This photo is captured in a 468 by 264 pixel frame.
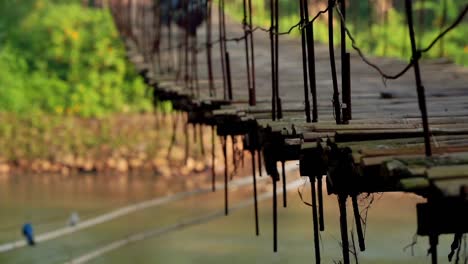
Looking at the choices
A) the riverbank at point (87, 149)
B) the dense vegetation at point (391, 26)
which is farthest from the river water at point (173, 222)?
the dense vegetation at point (391, 26)

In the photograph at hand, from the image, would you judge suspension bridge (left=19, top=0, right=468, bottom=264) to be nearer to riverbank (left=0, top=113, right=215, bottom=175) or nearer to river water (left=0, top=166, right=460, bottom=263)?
river water (left=0, top=166, right=460, bottom=263)

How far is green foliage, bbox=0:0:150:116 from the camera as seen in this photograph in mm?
20250

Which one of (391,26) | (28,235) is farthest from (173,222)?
(391,26)

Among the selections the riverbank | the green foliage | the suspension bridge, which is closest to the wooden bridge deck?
the suspension bridge

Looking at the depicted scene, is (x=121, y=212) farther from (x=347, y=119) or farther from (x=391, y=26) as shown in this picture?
(x=347, y=119)

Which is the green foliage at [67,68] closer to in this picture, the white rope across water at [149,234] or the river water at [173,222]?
the river water at [173,222]

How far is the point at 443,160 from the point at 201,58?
696cm

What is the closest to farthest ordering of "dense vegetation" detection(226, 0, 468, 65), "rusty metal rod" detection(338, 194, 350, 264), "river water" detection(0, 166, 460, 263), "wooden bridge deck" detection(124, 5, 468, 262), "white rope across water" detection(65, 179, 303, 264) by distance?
1. "wooden bridge deck" detection(124, 5, 468, 262)
2. "rusty metal rod" detection(338, 194, 350, 264)
3. "white rope across water" detection(65, 179, 303, 264)
4. "river water" detection(0, 166, 460, 263)
5. "dense vegetation" detection(226, 0, 468, 65)

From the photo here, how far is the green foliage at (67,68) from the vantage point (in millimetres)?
20250

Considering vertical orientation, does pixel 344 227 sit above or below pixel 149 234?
→ above

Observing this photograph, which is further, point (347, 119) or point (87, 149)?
point (87, 149)

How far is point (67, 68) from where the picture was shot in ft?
68.2

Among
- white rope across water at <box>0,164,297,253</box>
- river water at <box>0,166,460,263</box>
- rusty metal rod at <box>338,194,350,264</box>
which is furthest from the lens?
white rope across water at <box>0,164,297,253</box>

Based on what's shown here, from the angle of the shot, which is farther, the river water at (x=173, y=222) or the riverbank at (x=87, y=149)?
the riverbank at (x=87, y=149)
